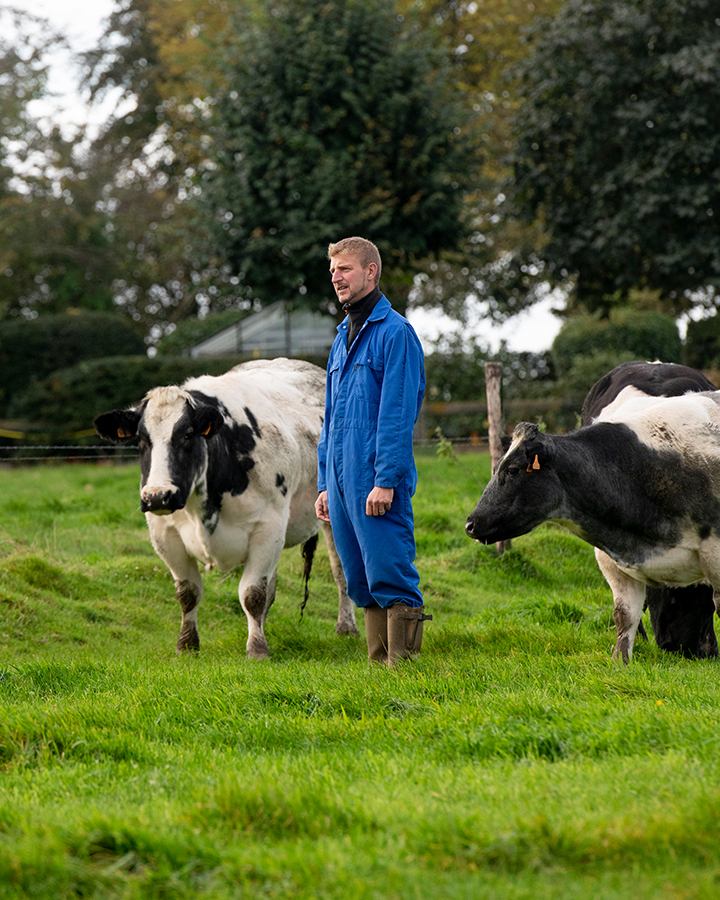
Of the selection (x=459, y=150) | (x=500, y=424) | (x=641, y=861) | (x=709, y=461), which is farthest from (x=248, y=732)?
(x=459, y=150)

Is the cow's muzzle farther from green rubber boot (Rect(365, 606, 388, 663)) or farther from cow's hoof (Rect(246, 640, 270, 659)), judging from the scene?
green rubber boot (Rect(365, 606, 388, 663))

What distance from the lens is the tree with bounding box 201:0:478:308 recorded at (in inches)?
749

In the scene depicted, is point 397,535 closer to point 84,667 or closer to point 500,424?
point 84,667

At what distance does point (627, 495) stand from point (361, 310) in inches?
78.6

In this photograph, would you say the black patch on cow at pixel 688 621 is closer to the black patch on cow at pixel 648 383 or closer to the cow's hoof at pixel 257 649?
the black patch on cow at pixel 648 383

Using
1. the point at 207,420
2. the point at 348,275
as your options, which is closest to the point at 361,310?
the point at 348,275

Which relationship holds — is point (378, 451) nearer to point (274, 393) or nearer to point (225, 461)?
point (225, 461)

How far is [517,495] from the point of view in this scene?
6160mm

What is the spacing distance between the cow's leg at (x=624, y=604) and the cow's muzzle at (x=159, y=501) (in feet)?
9.24

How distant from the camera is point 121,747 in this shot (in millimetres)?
4535

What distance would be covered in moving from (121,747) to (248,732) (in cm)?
59

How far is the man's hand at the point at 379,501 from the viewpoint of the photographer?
5844 millimetres

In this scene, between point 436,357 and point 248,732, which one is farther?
point 436,357

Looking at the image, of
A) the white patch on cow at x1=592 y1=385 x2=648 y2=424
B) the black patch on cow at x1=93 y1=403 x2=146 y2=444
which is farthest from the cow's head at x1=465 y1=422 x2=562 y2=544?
the black patch on cow at x1=93 y1=403 x2=146 y2=444
